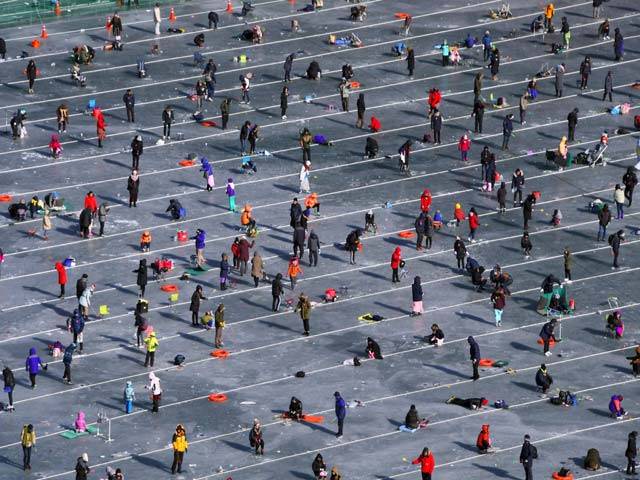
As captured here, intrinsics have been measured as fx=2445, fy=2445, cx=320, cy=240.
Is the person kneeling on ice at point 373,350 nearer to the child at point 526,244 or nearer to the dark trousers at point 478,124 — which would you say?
the child at point 526,244

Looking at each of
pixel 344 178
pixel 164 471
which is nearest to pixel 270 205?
pixel 344 178

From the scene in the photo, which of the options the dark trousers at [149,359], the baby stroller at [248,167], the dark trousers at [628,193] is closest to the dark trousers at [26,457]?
the dark trousers at [149,359]

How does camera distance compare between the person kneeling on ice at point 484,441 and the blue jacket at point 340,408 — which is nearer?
the person kneeling on ice at point 484,441

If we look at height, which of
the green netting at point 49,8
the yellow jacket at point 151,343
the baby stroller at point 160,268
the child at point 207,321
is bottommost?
the child at point 207,321

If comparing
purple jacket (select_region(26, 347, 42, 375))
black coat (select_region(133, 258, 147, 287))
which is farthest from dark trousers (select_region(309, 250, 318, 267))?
purple jacket (select_region(26, 347, 42, 375))

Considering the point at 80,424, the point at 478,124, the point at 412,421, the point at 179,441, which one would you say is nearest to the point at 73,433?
the point at 80,424

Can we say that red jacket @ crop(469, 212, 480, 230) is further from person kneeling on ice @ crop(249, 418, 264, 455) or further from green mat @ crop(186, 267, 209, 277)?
person kneeling on ice @ crop(249, 418, 264, 455)
